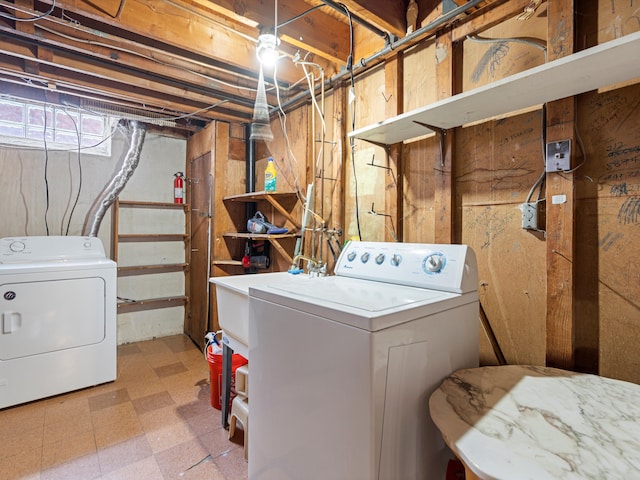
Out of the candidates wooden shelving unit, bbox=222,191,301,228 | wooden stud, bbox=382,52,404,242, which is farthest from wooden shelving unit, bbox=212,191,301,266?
wooden stud, bbox=382,52,404,242

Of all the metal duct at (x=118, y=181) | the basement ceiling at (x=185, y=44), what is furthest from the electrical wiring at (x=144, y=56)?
the metal duct at (x=118, y=181)

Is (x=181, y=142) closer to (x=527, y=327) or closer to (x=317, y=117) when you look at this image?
(x=317, y=117)

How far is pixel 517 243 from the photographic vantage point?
132 centimetres

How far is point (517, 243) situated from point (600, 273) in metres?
0.28

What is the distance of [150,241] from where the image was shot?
3367 mm

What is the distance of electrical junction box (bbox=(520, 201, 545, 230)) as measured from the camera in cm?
124

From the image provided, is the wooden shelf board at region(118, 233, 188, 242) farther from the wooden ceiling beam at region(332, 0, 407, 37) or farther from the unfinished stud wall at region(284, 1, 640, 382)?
the wooden ceiling beam at region(332, 0, 407, 37)

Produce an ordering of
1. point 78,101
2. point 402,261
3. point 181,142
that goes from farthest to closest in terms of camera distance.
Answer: point 181,142 → point 78,101 → point 402,261

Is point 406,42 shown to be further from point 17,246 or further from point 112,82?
point 17,246

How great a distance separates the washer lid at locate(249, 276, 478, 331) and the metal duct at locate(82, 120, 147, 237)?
2646mm

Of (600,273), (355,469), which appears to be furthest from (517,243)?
(355,469)

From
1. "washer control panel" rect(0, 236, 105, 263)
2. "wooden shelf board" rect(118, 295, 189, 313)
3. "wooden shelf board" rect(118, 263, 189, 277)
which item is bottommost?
"wooden shelf board" rect(118, 295, 189, 313)

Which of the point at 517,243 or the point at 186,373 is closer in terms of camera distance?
the point at 517,243

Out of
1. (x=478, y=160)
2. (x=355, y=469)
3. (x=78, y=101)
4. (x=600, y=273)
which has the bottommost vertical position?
(x=355, y=469)
